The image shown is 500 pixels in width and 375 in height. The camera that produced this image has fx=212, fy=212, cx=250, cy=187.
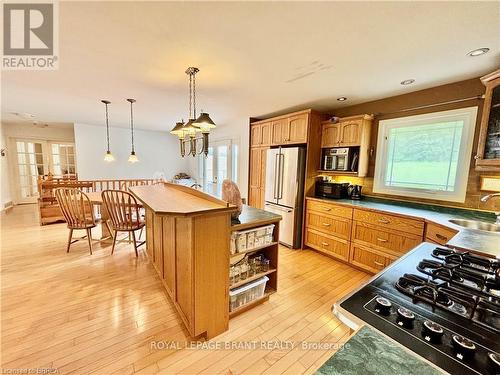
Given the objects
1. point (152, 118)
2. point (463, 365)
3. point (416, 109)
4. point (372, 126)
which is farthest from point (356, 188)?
point (152, 118)

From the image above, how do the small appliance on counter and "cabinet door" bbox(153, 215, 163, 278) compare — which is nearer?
"cabinet door" bbox(153, 215, 163, 278)

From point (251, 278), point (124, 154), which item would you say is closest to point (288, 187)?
point (251, 278)

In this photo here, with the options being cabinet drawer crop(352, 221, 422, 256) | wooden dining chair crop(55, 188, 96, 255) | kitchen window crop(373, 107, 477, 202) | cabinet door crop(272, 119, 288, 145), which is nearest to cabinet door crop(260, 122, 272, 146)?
cabinet door crop(272, 119, 288, 145)

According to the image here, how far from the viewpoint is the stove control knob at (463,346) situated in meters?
0.56

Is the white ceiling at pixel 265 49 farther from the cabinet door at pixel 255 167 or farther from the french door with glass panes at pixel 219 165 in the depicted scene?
the french door with glass panes at pixel 219 165

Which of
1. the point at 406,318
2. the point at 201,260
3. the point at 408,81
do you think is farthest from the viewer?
Result: the point at 408,81

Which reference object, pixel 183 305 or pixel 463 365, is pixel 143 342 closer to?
pixel 183 305

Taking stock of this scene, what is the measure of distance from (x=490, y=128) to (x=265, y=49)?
6.80 ft

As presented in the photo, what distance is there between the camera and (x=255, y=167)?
4.39 metres

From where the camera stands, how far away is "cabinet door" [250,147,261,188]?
14.1 ft

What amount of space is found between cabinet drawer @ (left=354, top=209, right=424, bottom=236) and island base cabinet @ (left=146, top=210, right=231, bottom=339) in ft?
6.48

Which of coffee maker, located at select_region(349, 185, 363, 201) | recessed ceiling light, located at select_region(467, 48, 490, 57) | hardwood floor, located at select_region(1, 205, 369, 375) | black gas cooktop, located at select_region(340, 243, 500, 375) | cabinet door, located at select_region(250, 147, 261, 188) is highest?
recessed ceiling light, located at select_region(467, 48, 490, 57)

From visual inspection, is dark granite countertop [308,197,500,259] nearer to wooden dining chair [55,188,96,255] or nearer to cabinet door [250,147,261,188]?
cabinet door [250,147,261,188]

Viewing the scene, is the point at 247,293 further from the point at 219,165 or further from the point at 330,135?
the point at 219,165
